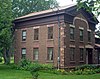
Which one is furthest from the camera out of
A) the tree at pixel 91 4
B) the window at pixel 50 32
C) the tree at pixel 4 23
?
the window at pixel 50 32

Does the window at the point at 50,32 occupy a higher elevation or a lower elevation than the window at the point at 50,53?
higher

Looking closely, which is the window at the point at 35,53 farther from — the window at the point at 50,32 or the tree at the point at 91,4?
the tree at the point at 91,4

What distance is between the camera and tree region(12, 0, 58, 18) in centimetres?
5294

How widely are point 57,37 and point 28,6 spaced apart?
27816 millimetres

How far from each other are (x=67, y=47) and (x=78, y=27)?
477 centimetres

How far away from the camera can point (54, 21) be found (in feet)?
103

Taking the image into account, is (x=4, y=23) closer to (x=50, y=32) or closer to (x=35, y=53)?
(x=35, y=53)

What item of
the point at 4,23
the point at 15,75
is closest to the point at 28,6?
the point at 4,23

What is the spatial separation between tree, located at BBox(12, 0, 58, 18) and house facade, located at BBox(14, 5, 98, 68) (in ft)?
51.3

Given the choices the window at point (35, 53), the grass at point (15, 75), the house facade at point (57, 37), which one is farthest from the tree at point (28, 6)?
the grass at point (15, 75)

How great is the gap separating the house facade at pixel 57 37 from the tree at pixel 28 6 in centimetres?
1563

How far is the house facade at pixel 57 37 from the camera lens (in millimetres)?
30562

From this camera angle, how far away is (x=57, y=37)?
3088 centimetres

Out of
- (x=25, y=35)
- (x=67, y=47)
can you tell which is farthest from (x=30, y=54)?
(x=67, y=47)
